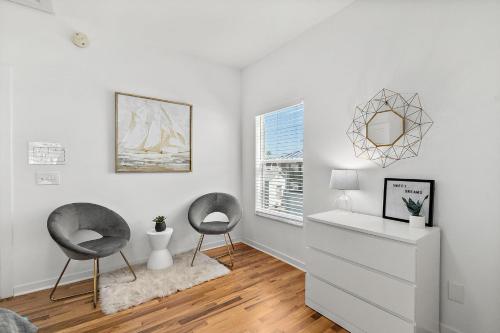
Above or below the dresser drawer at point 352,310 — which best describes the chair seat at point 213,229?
above

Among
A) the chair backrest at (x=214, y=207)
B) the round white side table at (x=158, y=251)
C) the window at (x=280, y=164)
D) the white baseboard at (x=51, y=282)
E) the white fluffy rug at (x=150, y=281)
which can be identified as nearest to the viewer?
the white fluffy rug at (x=150, y=281)

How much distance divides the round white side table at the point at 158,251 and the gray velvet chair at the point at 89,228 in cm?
27

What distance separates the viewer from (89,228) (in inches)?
101

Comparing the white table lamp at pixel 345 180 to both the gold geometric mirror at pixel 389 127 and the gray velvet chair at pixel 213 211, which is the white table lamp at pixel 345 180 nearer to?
the gold geometric mirror at pixel 389 127

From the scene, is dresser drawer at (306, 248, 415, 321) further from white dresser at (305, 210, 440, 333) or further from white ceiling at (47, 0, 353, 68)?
white ceiling at (47, 0, 353, 68)

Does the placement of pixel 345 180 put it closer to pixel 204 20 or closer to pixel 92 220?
pixel 204 20

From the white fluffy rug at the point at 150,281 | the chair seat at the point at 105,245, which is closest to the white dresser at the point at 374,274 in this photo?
the white fluffy rug at the point at 150,281

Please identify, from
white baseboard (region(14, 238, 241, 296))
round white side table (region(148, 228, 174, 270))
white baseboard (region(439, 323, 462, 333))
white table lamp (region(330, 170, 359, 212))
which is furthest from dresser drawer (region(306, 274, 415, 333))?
white baseboard (region(14, 238, 241, 296))

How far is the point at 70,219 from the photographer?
2436 millimetres

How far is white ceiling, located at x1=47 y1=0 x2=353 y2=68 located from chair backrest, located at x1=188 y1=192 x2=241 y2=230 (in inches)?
82.1

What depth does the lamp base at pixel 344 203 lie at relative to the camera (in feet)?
7.89

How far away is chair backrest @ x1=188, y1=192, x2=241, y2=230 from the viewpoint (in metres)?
3.17

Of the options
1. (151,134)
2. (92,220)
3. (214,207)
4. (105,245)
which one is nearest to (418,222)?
(214,207)

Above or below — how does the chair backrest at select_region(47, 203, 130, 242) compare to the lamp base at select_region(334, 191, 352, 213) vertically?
below
